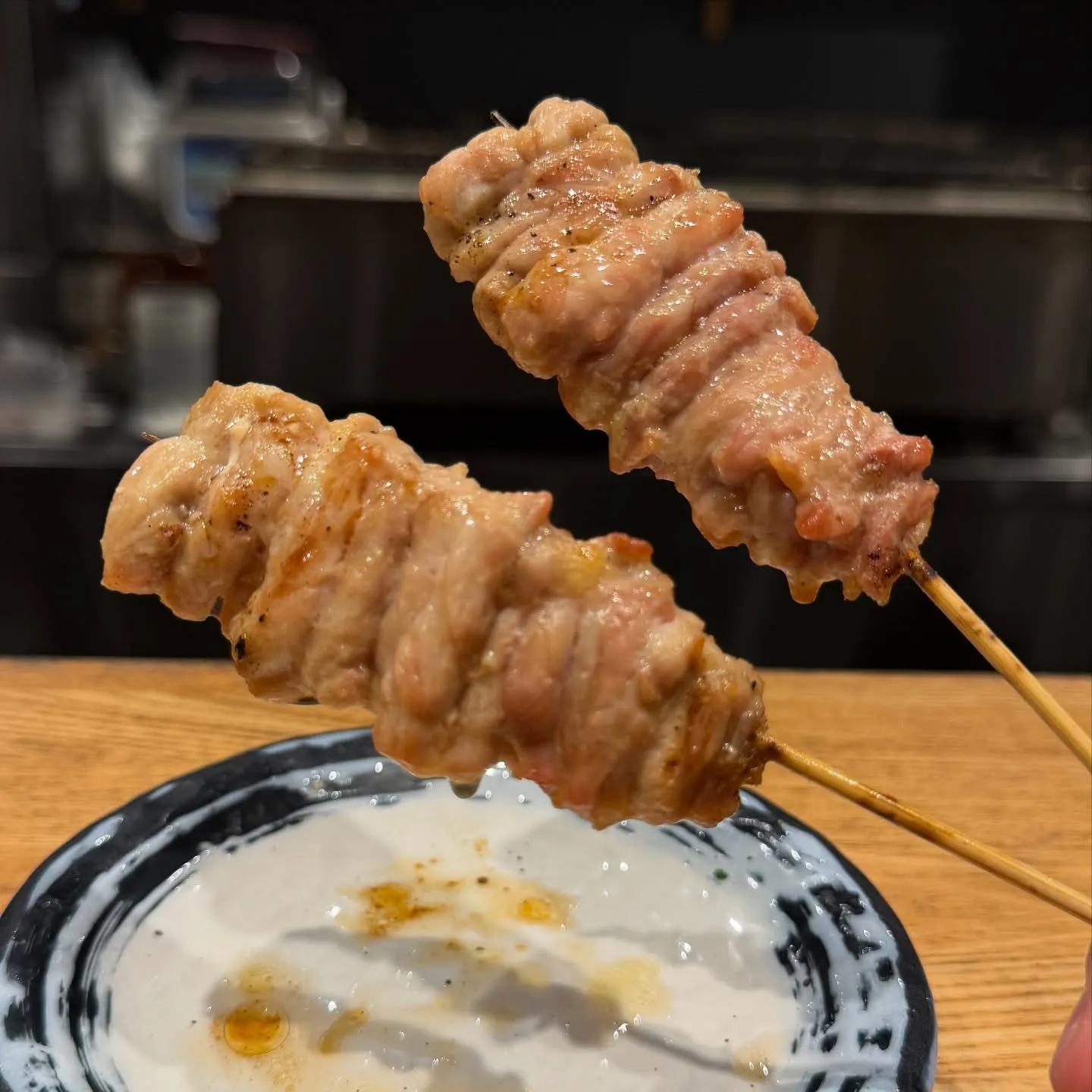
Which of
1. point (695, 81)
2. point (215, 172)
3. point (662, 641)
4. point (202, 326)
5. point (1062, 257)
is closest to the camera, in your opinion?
point (662, 641)

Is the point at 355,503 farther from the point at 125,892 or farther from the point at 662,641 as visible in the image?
the point at 125,892

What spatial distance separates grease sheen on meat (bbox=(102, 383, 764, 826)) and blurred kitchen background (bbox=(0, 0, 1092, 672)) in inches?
92.8

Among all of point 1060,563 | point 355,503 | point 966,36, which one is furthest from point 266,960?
point 966,36

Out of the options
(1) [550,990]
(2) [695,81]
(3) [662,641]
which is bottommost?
(1) [550,990]

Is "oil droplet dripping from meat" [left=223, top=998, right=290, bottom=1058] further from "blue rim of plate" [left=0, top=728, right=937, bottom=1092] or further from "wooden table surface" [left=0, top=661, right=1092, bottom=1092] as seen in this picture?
"wooden table surface" [left=0, top=661, right=1092, bottom=1092]

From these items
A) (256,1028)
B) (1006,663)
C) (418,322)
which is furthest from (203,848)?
(418,322)

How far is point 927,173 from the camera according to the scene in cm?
393

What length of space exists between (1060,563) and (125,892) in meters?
3.42

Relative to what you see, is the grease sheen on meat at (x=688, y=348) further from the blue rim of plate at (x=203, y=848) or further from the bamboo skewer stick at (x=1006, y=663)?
the blue rim of plate at (x=203, y=848)

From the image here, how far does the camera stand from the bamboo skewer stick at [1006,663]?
1114 mm

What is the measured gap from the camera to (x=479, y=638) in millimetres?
1120

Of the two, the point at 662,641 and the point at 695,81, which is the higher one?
the point at 695,81

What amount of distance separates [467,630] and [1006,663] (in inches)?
22.6

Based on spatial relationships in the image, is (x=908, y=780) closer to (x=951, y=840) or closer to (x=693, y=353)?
(x=951, y=840)
